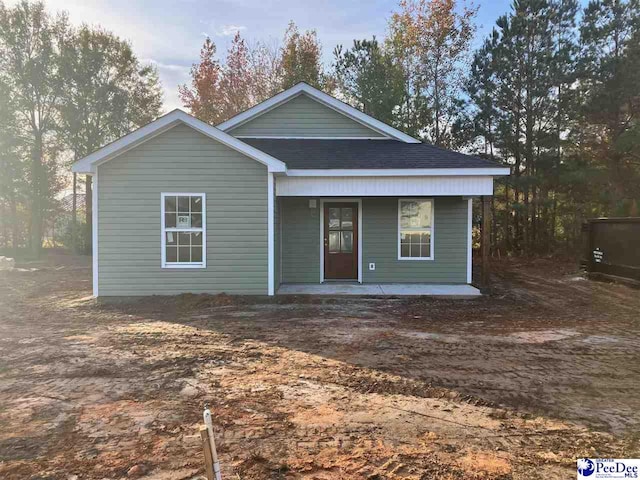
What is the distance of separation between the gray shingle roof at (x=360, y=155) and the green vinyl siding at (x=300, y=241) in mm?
1130

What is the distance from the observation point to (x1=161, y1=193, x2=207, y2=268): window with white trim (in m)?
9.16

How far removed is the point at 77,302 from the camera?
9.20m

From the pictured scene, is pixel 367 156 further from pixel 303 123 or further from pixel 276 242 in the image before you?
pixel 276 242

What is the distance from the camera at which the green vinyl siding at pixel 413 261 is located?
421 inches

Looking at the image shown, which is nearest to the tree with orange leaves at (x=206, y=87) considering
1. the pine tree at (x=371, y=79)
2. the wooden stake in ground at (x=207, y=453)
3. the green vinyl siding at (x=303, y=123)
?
the pine tree at (x=371, y=79)

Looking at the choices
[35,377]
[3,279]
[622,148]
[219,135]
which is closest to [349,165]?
[219,135]

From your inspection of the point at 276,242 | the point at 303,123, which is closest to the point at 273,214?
the point at 276,242

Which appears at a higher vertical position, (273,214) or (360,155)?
(360,155)

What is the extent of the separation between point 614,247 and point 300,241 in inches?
330

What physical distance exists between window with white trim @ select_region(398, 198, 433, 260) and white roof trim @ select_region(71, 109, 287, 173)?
11.4 feet

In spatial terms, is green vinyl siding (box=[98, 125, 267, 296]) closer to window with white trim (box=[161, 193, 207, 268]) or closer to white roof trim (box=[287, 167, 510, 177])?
window with white trim (box=[161, 193, 207, 268])

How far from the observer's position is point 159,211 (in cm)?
910

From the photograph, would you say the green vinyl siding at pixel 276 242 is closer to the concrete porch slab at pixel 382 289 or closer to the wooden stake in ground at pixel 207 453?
the concrete porch slab at pixel 382 289

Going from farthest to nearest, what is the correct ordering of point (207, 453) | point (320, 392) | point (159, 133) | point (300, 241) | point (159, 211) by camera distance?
point (300, 241) < point (159, 211) < point (159, 133) < point (320, 392) < point (207, 453)
